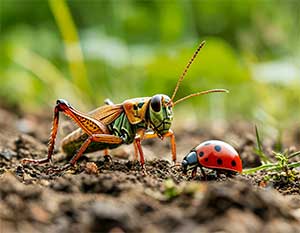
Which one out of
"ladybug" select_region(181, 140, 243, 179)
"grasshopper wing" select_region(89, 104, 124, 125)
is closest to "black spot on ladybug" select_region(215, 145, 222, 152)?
"ladybug" select_region(181, 140, 243, 179)

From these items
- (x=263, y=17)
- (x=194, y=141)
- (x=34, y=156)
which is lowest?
(x=194, y=141)

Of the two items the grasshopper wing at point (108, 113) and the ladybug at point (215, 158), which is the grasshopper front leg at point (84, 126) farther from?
the ladybug at point (215, 158)

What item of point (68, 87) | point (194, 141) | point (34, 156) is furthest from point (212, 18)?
point (34, 156)

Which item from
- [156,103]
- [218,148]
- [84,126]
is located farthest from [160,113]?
[218,148]

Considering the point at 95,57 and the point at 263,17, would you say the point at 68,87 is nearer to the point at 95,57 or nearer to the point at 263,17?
the point at 95,57

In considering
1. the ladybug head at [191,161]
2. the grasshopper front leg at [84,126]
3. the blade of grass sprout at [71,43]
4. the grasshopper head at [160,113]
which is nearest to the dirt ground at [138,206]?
the ladybug head at [191,161]

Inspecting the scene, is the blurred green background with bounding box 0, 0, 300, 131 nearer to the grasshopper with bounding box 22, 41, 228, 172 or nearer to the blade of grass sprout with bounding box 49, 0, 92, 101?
the blade of grass sprout with bounding box 49, 0, 92, 101

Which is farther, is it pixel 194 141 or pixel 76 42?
pixel 76 42
